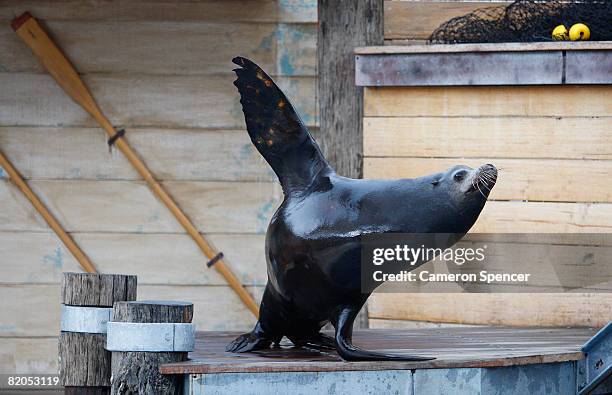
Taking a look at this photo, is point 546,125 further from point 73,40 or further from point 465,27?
point 73,40

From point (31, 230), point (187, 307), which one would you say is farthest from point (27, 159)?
point (187, 307)

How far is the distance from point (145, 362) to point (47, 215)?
329 centimetres

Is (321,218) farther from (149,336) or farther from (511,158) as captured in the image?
(511,158)

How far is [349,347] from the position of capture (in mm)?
3523

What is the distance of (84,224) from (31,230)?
310 mm

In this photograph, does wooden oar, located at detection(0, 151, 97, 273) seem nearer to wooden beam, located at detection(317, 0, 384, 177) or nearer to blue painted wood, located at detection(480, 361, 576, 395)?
wooden beam, located at detection(317, 0, 384, 177)

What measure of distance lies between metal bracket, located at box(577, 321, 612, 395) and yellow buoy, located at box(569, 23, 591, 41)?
2.02 m

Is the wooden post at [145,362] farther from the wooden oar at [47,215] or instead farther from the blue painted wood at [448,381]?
the wooden oar at [47,215]

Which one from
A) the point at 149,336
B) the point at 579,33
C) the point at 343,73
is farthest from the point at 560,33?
the point at 149,336

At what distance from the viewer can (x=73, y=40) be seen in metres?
6.60

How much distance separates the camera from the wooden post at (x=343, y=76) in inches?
229

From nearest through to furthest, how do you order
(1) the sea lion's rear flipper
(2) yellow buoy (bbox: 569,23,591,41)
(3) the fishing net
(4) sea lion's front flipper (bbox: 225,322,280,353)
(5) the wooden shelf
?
1. (1) the sea lion's rear flipper
2. (4) sea lion's front flipper (bbox: 225,322,280,353)
3. (5) the wooden shelf
4. (2) yellow buoy (bbox: 569,23,591,41)
5. (3) the fishing net

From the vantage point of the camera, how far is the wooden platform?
337 centimetres

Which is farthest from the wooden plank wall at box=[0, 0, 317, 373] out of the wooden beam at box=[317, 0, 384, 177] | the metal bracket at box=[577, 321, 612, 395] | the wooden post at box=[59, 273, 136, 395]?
the metal bracket at box=[577, 321, 612, 395]
